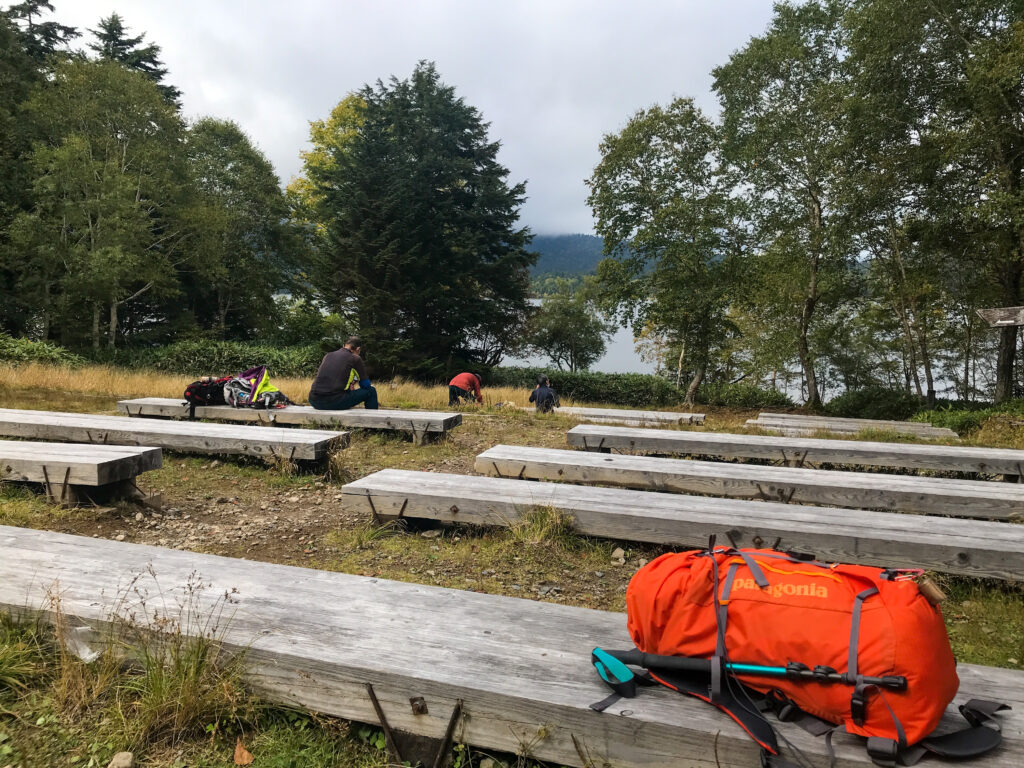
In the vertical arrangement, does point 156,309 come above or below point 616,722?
above

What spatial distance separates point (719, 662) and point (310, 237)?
32.7m

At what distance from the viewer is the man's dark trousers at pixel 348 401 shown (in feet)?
27.4

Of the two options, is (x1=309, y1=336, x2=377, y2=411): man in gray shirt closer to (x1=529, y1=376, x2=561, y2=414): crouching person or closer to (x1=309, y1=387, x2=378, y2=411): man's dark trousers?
(x1=309, y1=387, x2=378, y2=411): man's dark trousers

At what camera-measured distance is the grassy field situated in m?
1.86

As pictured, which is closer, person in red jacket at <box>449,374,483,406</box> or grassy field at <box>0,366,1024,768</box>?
grassy field at <box>0,366,1024,768</box>

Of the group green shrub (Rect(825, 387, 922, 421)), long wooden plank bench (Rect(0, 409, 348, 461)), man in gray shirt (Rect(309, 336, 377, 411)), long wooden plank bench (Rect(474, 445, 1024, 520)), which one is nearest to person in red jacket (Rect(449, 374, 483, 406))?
man in gray shirt (Rect(309, 336, 377, 411))

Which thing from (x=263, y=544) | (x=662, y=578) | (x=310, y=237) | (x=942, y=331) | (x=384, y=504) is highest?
(x=310, y=237)

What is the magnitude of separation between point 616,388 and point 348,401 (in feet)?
63.5

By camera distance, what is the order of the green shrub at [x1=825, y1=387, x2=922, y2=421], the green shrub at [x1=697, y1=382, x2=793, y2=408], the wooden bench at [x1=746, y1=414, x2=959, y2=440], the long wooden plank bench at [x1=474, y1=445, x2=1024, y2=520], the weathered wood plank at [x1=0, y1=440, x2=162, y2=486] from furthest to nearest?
the green shrub at [x1=697, y1=382, x2=793, y2=408] → the green shrub at [x1=825, y1=387, x2=922, y2=421] → the wooden bench at [x1=746, y1=414, x2=959, y2=440] → the weathered wood plank at [x1=0, y1=440, x2=162, y2=486] → the long wooden plank bench at [x1=474, y1=445, x2=1024, y2=520]

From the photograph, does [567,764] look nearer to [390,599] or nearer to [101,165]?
[390,599]

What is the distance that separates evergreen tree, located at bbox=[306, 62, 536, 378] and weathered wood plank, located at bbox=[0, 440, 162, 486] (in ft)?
62.9

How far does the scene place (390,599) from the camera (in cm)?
234

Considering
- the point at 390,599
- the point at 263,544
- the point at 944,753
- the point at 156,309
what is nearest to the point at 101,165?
the point at 156,309

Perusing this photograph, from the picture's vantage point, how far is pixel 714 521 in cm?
355
